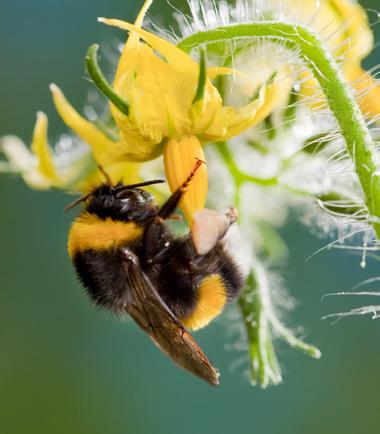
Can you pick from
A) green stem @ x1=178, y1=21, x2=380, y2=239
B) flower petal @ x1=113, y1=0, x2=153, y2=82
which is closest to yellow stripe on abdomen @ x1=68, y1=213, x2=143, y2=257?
flower petal @ x1=113, y1=0, x2=153, y2=82

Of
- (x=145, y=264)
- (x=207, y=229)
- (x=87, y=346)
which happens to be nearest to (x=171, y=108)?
(x=207, y=229)

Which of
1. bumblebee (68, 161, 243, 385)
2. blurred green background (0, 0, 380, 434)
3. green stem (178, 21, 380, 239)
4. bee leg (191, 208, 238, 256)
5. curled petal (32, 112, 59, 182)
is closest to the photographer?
green stem (178, 21, 380, 239)

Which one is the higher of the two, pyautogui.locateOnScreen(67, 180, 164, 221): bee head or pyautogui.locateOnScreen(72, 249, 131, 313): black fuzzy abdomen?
pyautogui.locateOnScreen(67, 180, 164, 221): bee head

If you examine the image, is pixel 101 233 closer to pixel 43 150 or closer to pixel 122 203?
pixel 122 203

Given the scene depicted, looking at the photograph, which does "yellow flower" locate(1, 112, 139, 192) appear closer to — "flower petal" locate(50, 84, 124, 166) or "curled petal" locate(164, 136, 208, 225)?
"flower petal" locate(50, 84, 124, 166)

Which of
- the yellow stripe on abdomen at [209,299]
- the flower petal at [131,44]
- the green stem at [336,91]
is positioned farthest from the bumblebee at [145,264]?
the green stem at [336,91]

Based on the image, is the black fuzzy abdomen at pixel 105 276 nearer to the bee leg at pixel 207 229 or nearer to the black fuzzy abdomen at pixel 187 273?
the black fuzzy abdomen at pixel 187 273
